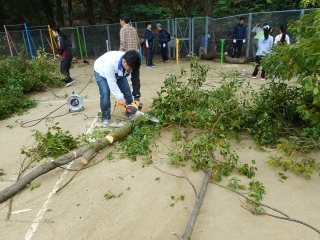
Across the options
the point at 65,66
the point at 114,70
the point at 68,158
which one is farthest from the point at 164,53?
the point at 68,158

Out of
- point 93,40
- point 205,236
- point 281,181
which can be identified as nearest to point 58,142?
point 205,236

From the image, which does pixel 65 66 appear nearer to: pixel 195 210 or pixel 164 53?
pixel 164 53

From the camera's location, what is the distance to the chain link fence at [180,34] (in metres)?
10.9

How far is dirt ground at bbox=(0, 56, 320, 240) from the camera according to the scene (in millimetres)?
2480

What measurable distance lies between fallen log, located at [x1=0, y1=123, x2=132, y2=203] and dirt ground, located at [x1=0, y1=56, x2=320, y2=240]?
110 mm

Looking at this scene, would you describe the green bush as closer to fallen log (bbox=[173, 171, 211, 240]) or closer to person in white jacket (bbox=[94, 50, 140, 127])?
person in white jacket (bbox=[94, 50, 140, 127])

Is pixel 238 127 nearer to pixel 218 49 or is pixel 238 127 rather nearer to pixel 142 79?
pixel 142 79

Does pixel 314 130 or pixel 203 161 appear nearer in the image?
pixel 203 161

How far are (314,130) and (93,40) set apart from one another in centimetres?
1350

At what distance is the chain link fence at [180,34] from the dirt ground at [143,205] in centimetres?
648

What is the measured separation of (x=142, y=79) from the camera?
881cm

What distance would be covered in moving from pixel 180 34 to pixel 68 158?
10714 millimetres

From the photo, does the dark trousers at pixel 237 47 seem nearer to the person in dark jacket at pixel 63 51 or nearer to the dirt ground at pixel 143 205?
the person in dark jacket at pixel 63 51

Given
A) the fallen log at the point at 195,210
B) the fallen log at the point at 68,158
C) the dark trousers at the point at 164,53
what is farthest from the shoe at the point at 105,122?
the dark trousers at the point at 164,53
